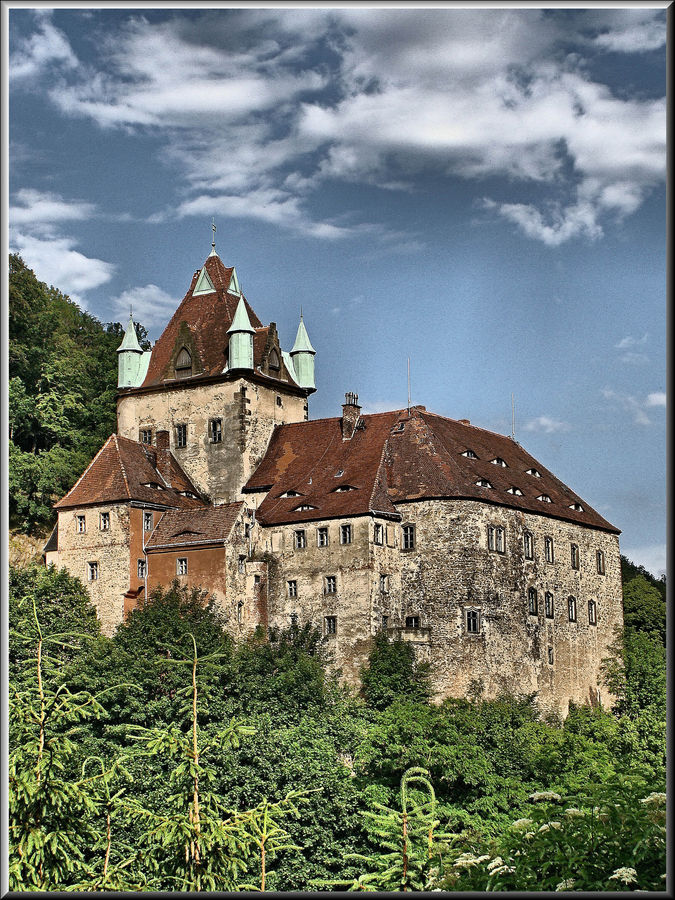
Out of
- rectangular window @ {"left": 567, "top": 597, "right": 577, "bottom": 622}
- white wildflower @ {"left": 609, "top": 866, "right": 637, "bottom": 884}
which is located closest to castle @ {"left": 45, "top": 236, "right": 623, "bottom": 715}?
rectangular window @ {"left": 567, "top": 597, "right": 577, "bottom": 622}

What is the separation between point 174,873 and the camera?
1374 cm

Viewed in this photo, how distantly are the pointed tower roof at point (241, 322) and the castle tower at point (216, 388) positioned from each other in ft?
0.18

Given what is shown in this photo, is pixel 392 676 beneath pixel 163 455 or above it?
beneath

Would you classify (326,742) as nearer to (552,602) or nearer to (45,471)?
(552,602)

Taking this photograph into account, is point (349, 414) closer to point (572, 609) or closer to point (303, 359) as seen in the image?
point (303, 359)

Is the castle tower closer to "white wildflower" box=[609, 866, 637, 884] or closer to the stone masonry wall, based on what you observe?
the stone masonry wall

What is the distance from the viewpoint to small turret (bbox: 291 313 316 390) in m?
61.8

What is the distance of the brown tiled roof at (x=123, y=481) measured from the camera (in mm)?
52594

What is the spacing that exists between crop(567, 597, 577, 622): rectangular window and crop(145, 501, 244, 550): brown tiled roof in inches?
662

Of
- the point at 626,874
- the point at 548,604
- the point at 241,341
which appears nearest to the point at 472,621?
the point at 548,604

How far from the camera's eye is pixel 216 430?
2261 inches

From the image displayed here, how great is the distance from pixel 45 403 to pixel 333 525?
19526 mm

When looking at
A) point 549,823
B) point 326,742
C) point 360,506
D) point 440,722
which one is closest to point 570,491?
point 360,506

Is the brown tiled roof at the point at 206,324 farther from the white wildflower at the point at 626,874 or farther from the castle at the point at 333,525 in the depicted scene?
the white wildflower at the point at 626,874
